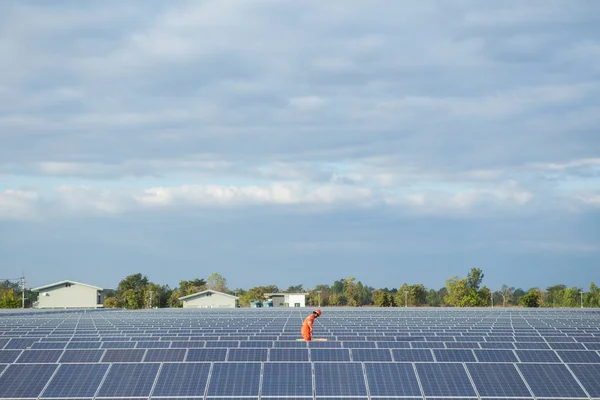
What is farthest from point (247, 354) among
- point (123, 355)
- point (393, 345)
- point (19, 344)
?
point (19, 344)

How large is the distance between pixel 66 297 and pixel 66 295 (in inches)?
11.4

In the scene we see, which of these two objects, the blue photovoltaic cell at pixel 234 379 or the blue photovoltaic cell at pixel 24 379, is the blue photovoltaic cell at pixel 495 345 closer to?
the blue photovoltaic cell at pixel 234 379

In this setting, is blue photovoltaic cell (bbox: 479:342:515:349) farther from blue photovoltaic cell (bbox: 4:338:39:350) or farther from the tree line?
the tree line

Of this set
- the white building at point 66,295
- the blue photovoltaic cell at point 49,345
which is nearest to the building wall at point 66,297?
the white building at point 66,295

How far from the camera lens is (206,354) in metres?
20.8

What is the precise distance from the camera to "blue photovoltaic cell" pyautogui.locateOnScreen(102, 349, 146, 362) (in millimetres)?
19763

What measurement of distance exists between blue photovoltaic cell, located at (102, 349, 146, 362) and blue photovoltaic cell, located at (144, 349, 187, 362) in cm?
22

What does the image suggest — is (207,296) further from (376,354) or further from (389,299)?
(376,354)

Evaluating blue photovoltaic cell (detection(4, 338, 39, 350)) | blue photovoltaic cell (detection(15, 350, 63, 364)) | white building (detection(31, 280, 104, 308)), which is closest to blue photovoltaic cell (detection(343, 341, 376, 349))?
blue photovoltaic cell (detection(15, 350, 63, 364))

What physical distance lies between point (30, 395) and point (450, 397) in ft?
32.7

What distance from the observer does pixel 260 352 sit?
67.7 feet

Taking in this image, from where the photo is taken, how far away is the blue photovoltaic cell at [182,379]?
1734 cm

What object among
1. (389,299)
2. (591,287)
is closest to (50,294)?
(389,299)

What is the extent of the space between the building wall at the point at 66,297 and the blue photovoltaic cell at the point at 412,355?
301 feet
